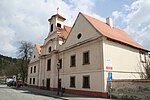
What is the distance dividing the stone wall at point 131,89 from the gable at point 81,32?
6026 mm

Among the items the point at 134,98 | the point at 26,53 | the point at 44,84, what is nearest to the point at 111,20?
the point at 134,98

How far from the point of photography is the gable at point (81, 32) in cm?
2240

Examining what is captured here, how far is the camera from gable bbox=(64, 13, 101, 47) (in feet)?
73.5

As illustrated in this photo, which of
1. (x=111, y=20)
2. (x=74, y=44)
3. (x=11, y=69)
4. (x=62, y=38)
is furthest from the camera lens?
(x=11, y=69)

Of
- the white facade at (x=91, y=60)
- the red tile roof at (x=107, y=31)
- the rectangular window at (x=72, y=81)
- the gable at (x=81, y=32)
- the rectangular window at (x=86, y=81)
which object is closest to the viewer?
the white facade at (x=91, y=60)

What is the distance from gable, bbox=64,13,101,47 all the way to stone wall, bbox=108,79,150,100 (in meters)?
6.03

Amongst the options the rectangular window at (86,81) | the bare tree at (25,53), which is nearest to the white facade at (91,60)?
the rectangular window at (86,81)

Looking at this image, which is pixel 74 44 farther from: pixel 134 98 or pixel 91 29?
pixel 134 98

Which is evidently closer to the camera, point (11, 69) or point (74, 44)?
point (74, 44)

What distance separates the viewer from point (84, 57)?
23.4 metres

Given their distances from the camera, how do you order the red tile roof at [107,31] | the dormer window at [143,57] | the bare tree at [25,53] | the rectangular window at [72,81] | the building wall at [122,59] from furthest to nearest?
the bare tree at [25,53]
the dormer window at [143,57]
the rectangular window at [72,81]
the red tile roof at [107,31]
the building wall at [122,59]

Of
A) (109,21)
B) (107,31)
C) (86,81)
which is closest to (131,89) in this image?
(86,81)

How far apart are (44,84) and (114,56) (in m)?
17.8

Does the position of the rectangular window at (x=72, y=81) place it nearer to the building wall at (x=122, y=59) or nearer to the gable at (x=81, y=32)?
the gable at (x=81, y=32)
